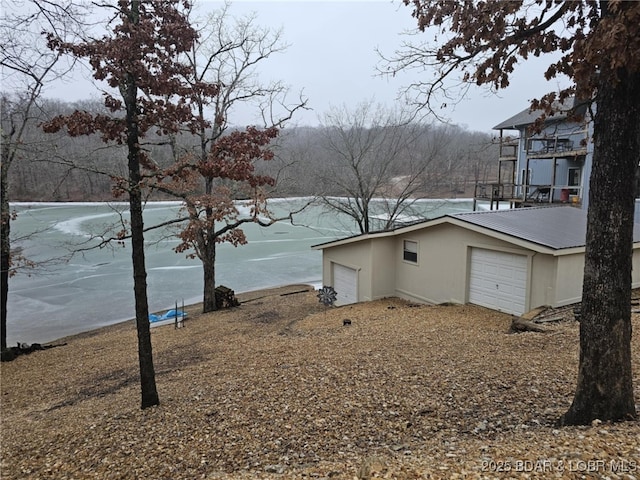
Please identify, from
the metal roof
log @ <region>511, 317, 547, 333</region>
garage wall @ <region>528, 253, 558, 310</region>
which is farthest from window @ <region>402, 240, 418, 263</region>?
log @ <region>511, 317, 547, 333</region>

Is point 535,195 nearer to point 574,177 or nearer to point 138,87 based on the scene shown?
point 574,177

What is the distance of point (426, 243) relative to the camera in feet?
40.0

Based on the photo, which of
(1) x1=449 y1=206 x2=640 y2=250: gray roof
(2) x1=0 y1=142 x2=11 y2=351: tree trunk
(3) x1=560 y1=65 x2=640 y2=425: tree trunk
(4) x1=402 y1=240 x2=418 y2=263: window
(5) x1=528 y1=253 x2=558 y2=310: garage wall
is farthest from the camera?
(4) x1=402 y1=240 x2=418 y2=263: window

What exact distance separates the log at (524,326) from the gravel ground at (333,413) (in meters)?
0.27

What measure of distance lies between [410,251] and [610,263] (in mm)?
9277

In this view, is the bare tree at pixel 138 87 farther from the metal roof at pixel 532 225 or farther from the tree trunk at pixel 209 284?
the tree trunk at pixel 209 284

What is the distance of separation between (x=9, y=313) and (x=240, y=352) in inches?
482

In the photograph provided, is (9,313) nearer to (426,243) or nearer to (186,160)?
(186,160)

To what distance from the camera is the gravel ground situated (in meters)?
3.29

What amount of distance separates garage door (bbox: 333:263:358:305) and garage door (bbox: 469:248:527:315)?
4073 mm

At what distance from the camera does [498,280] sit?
407 inches

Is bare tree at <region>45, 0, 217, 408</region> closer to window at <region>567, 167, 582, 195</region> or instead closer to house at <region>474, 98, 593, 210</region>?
house at <region>474, 98, 593, 210</region>

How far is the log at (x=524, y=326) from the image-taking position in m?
7.75

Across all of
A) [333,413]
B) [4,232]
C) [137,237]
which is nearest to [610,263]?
[333,413]
